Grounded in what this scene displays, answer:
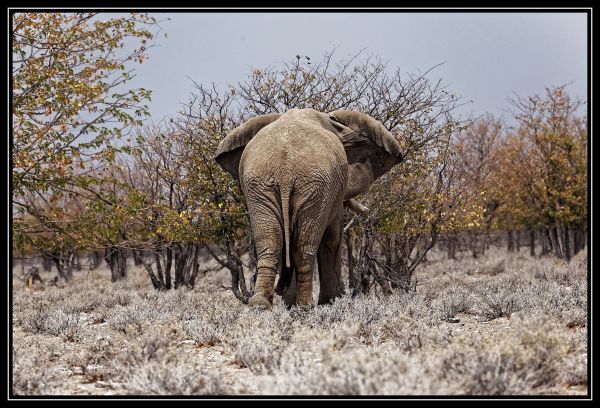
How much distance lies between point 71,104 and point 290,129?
12.4 ft

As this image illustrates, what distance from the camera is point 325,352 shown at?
14.2ft

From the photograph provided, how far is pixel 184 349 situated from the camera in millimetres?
6301

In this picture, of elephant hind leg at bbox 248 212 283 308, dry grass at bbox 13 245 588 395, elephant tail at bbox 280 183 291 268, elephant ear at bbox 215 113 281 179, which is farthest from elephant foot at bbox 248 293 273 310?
elephant ear at bbox 215 113 281 179

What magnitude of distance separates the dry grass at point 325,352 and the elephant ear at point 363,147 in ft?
5.48

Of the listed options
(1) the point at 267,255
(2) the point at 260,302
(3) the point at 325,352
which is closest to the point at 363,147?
(1) the point at 267,255

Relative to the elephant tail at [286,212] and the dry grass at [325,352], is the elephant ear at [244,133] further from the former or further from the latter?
the dry grass at [325,352]

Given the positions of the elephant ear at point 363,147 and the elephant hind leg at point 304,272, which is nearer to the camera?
the elephant hind leg at point 304,272

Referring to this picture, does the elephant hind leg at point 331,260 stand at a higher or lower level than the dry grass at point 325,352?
higher

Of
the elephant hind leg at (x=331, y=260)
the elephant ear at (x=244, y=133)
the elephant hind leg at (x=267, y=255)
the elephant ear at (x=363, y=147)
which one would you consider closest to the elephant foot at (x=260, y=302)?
the elephant hind leg at (x=267, y=255)

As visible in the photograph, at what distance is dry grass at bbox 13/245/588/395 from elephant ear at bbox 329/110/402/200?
65.8 inches

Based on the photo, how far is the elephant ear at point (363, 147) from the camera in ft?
29.7

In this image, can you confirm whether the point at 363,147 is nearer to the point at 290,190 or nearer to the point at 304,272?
the point at 290,190

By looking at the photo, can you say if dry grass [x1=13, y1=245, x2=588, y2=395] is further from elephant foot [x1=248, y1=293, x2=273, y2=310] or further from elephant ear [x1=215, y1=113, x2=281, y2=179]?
elephant ear [x1=215, y1=113, x2=281, y2=179]

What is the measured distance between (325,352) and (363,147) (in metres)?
5.16
